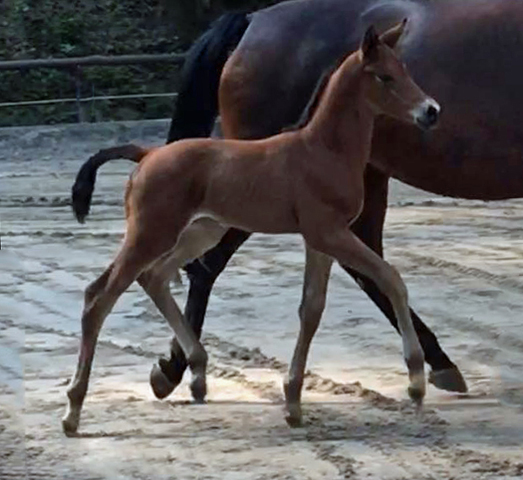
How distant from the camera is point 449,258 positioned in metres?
11.6

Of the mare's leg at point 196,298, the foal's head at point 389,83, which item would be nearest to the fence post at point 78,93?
the mare's leg at point 196,298

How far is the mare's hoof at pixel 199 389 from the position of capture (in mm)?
6844

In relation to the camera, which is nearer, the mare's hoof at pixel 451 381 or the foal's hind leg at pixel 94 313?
the foal's hind leg at pixel 94 313

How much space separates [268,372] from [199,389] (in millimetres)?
718

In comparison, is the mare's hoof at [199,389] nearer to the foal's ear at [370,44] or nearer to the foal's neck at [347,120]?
the foal's neck at [347,120]

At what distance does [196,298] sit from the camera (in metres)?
7.36

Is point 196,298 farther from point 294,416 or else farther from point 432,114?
point 432,114

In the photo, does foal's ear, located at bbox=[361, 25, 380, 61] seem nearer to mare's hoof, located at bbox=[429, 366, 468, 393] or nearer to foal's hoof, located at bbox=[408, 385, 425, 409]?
foal's hoof, located at bbox=[408, 385, 425, 409]

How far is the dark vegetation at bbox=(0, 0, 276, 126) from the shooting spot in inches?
971

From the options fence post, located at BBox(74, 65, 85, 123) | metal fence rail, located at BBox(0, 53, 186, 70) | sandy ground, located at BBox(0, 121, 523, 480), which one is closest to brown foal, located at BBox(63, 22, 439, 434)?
sandy ground, located at BBox(0, 121, 523, 480)

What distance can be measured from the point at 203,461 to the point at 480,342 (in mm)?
2788

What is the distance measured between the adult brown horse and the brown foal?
2.46 feet

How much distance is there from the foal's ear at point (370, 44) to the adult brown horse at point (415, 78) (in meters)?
0.97

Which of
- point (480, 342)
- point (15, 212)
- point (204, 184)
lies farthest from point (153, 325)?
point (15, 212)
